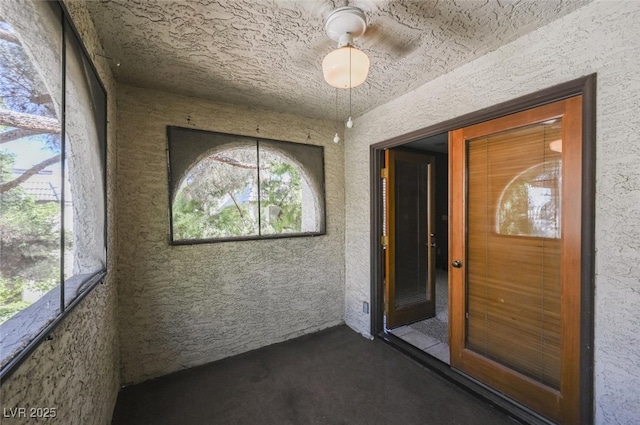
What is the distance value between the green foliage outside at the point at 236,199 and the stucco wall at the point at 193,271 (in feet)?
0.48

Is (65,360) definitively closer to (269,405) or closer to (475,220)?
(269,405)

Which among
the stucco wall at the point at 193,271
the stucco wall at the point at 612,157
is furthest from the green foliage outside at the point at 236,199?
the stucco wall at the point at 612,157

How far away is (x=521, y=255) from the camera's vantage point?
5.81ft

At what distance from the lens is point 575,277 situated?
1.47 metres

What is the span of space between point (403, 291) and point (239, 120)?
8.53 feet

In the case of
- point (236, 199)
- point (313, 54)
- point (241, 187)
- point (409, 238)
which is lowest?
point (409, 238)

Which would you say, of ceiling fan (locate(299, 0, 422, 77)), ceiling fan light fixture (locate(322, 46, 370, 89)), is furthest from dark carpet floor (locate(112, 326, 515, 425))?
ceiling fan (locate(299, 0, 422, 77))

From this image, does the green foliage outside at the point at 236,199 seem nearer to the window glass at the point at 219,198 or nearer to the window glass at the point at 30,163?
the window glass at the point at 219,198

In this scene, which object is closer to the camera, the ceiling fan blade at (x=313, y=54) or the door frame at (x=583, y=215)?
the door frame at (x=583, y=215)

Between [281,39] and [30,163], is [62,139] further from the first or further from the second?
[281,39]

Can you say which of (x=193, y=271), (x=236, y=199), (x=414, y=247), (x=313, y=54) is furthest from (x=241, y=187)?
(x=414, y=247)

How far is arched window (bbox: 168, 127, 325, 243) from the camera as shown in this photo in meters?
2.32

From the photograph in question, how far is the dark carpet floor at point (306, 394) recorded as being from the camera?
1.78 meters

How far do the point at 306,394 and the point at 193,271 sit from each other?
1.39 metres
